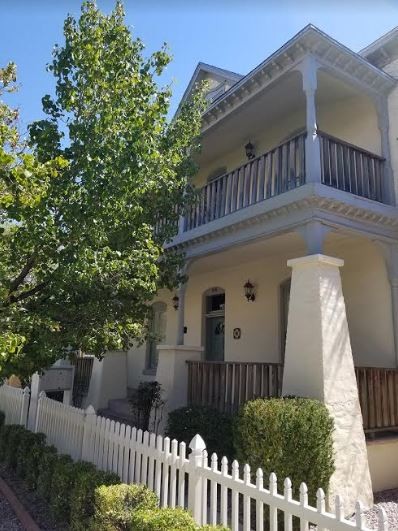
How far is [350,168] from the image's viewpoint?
26.0 feet

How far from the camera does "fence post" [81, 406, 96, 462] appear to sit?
6.34m

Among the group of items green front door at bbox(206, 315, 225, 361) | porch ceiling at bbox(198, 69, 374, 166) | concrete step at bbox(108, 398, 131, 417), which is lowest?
concrete step at bbox(108, 398, 131, 417)

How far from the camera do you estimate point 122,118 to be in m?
5.71

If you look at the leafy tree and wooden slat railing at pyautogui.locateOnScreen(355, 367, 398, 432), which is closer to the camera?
the leafy tree

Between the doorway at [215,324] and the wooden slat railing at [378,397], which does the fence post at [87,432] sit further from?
the doorway at [215,324]

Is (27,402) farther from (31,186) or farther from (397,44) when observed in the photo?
(397,44)

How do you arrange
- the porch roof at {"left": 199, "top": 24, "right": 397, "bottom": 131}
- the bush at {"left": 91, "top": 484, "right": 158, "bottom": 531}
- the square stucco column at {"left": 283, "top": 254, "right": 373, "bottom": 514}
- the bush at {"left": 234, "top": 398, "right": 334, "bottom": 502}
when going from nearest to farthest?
1. the bush at {"left": 91, "top": 484, "right": 158, "bottom": 531}
2. the bush at {"left": 234, "top": 398, "right": 334, "bottom": 502}
3. the square stucco column at {"left": 283, "top": 254, "right": 373, "bottom": 514}
4. the porch roof at {"left": 199, "top": 24, "right": 397, "bottom": 131}

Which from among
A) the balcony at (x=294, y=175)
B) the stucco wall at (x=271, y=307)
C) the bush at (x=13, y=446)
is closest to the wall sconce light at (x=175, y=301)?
the stucco wall at (x=271, y=307)

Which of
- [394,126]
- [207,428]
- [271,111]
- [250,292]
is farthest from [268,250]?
[207,428]

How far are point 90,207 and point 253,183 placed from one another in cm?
414

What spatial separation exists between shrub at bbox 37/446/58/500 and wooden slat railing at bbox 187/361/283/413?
3079mm

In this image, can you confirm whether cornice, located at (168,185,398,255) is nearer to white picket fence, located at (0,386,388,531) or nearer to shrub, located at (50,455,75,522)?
white picket fence, located at (0,386,388,531)

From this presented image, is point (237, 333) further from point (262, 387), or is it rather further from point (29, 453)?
point (29, 453)

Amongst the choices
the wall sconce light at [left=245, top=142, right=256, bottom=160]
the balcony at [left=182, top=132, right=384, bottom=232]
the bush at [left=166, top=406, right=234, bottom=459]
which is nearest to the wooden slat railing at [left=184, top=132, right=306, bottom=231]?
the balcony at [left=182, top=132, right=384, bottom=232]
